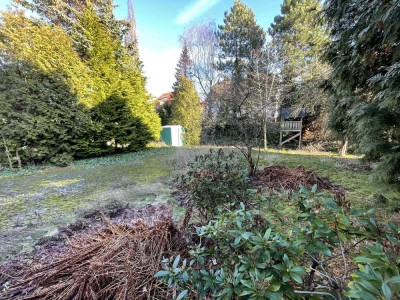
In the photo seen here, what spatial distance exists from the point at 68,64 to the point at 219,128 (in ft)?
24.7

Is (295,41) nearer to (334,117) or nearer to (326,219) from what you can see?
(334,117)

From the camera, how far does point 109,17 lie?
345 inches

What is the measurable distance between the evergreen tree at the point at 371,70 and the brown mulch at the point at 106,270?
2.23 meters

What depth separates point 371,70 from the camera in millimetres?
2609

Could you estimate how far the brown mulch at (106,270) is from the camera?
1175 mm

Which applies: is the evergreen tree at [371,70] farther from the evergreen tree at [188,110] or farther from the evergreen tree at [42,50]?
the evergreen tree at [188,110]

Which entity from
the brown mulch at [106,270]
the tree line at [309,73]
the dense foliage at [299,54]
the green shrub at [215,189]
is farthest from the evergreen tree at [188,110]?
the brown mulch at [106,270]

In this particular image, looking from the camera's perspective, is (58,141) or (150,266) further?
(58,141)

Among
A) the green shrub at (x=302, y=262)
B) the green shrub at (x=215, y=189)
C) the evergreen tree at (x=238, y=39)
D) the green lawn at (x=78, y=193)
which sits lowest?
the green lawn at (x=78, y=193)

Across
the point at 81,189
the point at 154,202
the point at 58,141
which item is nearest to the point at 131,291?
the point at 154,202

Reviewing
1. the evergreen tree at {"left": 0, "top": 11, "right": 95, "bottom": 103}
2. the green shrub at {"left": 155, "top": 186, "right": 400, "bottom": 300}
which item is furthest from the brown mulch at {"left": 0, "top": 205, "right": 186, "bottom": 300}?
the evergreen tree at {"left": 0, "top": 11, "right": 95, "bottom": 103}

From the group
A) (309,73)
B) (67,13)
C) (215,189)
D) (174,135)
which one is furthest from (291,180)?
(67,13)

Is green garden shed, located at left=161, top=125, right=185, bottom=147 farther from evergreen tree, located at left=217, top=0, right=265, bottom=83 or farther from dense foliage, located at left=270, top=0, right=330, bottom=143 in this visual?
dense foliage, located at left=270, top=0, right=330, bottom=143

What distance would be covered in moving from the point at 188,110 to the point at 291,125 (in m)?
5.85
